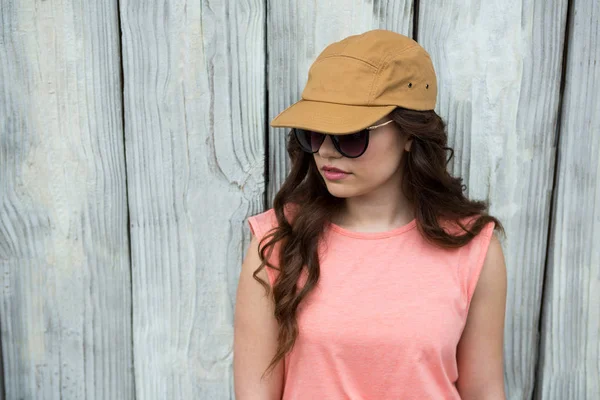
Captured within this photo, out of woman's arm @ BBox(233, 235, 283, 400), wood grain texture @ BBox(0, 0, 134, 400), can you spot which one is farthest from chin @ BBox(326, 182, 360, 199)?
wood grain texture @ BBox(0, 0, 134, 400)

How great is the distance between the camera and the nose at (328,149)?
1.22m

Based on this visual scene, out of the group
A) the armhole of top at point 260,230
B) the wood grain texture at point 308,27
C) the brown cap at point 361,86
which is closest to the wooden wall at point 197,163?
the wood grain texture at point 308,27

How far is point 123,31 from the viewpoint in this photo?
143 cm

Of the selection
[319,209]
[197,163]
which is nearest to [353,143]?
[319,209]

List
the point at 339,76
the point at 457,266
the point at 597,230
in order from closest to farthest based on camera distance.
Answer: the point at 339,76
the point at 457,266
the point at 597,230

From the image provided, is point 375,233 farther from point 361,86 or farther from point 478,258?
point 361,86

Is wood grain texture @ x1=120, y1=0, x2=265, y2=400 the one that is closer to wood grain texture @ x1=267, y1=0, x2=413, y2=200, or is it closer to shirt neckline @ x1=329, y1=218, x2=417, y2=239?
wood grain texture @ x1=267, y1=0, x2=413, y2=200

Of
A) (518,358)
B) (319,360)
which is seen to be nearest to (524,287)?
(518,358)

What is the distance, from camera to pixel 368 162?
4.04 ft

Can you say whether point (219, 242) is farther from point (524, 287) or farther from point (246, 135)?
point (524, 287)

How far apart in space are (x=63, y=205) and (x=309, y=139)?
619 mm

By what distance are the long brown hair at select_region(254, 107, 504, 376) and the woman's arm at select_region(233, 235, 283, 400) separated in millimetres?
22

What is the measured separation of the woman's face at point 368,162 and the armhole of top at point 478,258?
0.77 feet

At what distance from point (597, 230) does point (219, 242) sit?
0.89 m
